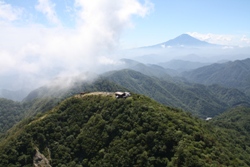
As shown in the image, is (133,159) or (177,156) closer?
(177,156)

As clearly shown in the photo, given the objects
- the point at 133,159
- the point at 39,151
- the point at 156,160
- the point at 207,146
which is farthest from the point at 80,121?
the point at 207,146

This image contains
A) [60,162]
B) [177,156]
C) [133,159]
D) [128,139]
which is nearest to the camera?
[177,156]

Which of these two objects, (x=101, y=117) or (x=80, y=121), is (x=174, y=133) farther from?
(x=80, y=121)

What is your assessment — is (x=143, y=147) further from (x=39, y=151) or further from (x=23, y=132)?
(x=23, y=132)

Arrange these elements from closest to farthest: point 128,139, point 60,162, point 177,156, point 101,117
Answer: point 177,156 < point 128,139 < point 60,162 < point 101,117

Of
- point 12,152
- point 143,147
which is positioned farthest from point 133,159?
point 12,152

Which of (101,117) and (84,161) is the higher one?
(101,117)
